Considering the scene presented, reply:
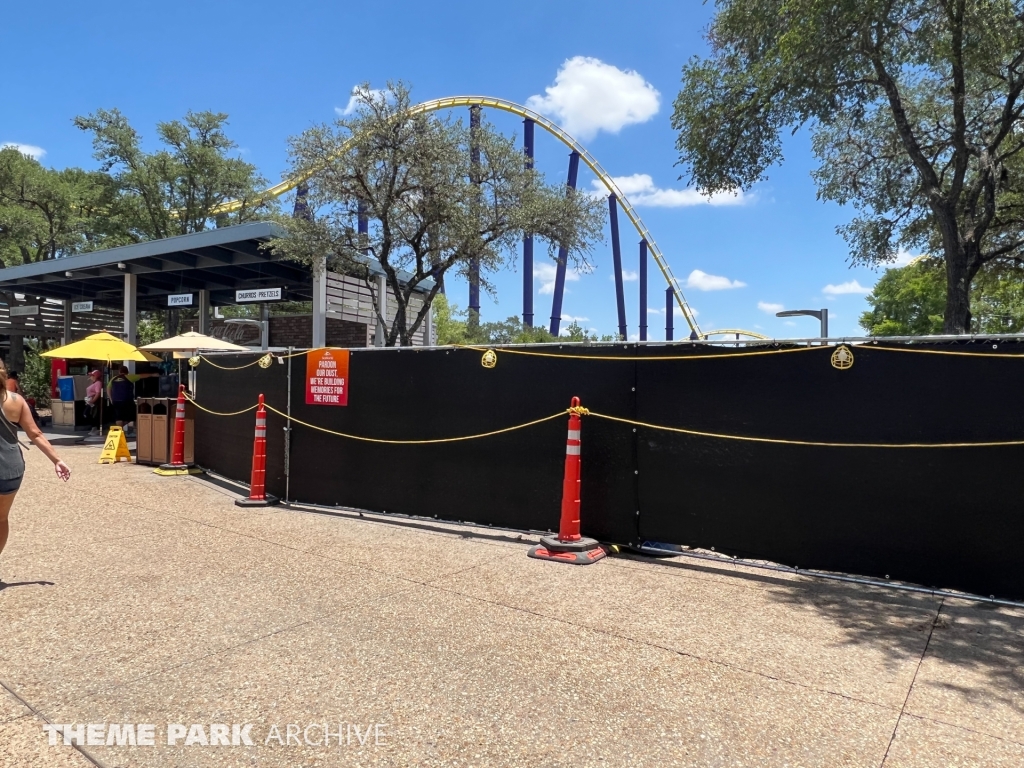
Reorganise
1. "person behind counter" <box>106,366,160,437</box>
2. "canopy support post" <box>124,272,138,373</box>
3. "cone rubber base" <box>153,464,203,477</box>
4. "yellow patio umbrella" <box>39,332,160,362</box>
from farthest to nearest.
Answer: "canopy support post" <box>124,272,138,373</box>, "person behind counter" <box>106,366,160,437</box>, "yellow patio umbrella" <box>39,332,160,362</box>, "cone rubber base" <box>153,464,203,477</box>

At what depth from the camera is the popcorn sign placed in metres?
8.59

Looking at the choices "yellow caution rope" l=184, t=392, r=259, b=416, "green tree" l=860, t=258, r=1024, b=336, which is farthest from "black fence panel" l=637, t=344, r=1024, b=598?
"green tree" l=860, t=258, r=1024, b=336

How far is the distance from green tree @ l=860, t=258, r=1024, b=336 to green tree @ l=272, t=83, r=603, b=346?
18875mm

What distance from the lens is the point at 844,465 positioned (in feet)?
18.1

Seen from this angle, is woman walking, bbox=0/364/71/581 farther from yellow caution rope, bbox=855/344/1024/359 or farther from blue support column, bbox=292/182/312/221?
blue support column, bbox=292/182/312/221

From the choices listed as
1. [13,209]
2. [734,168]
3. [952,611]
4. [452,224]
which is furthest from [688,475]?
[13,209]

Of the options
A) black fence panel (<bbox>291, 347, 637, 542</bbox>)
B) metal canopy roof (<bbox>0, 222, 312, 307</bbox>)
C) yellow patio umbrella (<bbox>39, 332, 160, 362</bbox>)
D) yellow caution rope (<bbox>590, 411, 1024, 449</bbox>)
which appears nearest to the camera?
yellow caution rope (<bbox>590, 411, 1024, 449</bbox>)

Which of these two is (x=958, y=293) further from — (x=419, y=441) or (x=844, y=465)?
(x=419, y=441)

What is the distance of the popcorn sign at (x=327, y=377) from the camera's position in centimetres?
859

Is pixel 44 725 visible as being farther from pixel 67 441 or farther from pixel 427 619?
pixel 67 441

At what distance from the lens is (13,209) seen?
32.9 metres

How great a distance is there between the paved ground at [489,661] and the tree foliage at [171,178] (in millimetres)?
33658

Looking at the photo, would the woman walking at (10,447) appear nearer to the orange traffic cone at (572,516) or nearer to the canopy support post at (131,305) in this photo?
the orange traffic cone at (572,516)

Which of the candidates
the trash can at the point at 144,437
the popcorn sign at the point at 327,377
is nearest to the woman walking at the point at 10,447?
the popcorn sign at the point at 327,377
